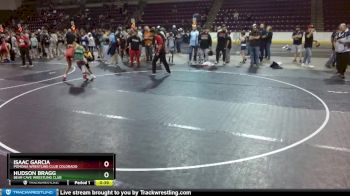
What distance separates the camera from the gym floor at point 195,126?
5.98 meters

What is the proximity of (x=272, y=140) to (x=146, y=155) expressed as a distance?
8.71 feet

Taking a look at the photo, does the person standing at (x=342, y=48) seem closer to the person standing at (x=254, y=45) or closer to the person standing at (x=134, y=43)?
the person standing at (x=254, y=45)

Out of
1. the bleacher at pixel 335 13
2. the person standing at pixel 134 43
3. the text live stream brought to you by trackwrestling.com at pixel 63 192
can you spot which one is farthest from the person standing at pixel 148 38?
the bleacher at pixel 335 13

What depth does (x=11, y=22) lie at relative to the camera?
152 ft

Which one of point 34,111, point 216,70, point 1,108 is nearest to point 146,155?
point 34,111

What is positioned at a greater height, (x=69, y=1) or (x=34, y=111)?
(x=69, y=1)

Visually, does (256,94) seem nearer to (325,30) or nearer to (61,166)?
(61,166)

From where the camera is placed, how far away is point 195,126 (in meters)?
8.56

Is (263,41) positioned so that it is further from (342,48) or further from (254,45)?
(342,48)

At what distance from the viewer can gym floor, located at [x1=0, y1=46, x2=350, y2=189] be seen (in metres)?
5.98

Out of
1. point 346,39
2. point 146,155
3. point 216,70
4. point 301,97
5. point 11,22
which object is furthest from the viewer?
point 11,22

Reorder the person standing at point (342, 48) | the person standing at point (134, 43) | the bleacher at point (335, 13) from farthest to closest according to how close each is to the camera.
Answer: the bleacher at point (335, 13) < the person standing at point (134, 43) < the person standing at point (342, 48)

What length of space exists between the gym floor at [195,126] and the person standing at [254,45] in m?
2.86
